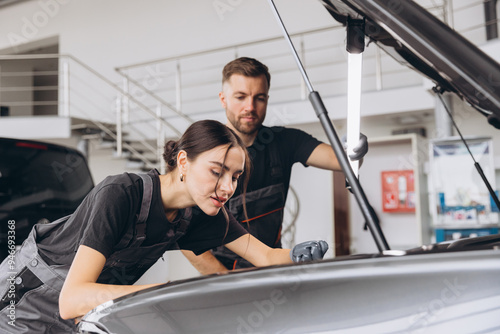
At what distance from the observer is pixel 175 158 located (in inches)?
40.0

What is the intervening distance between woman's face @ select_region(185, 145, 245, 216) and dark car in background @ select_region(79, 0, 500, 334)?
360 mm

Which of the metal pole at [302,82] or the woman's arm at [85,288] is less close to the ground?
the metal pole at [302,82]

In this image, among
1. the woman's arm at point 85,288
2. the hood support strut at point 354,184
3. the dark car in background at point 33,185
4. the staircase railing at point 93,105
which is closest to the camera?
the hood support strut at point 354,184

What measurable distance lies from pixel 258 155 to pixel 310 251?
0.51 meters

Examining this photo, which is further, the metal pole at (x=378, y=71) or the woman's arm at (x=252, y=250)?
the metal pole at (x=378, y=71)

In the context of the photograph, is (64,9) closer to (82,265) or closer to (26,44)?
(26,44)

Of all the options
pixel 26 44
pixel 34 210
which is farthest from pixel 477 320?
pixel 26 44

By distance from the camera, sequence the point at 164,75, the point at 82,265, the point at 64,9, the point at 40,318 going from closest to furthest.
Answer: the point at 82,265, the point at 40,318, the point at 164,75, the point at 64,9

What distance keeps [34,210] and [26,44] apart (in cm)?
779

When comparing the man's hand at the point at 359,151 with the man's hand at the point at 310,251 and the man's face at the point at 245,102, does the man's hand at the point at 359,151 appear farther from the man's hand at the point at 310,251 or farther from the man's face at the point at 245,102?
the man's face at the point at 245,102

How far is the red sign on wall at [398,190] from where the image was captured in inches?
179

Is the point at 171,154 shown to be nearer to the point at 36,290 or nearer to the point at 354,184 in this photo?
the point at 36,290

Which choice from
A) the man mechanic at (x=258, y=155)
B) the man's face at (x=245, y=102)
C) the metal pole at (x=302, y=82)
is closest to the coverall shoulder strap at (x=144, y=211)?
the man mechanic at (x=258, y=155)

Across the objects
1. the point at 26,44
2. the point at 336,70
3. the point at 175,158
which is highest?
the point at 26,44
